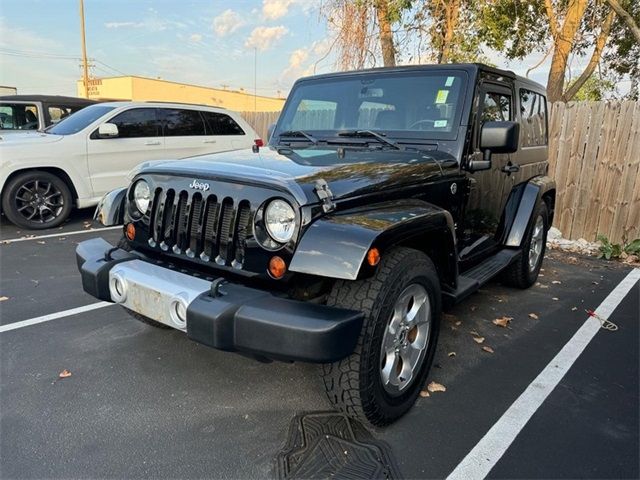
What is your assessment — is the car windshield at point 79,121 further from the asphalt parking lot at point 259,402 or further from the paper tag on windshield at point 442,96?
the paper tag on windshield at point 442,96

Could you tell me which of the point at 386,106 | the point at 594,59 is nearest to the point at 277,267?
the point at 386,106

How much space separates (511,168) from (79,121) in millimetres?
6324

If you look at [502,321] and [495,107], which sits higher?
[495,107]

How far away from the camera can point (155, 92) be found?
126 ft

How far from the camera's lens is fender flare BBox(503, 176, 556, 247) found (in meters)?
4.16

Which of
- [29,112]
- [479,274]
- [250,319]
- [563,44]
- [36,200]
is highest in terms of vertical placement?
A: [563,44]

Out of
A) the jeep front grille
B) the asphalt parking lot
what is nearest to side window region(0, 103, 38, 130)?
the asphalt parking lot

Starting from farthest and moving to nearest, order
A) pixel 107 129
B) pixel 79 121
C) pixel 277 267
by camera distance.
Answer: pixel 79 121
pixel 107 129
pixel 277 267

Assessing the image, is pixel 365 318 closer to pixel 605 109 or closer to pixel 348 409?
pixel 348 409

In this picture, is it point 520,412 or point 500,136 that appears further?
point 500,136

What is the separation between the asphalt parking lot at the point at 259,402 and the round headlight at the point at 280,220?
3.44 ft

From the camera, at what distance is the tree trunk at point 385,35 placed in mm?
→ 10227

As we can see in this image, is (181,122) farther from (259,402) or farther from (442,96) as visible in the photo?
(259,402)

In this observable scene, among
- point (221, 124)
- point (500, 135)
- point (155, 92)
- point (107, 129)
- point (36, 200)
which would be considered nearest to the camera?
point (500, 135)
